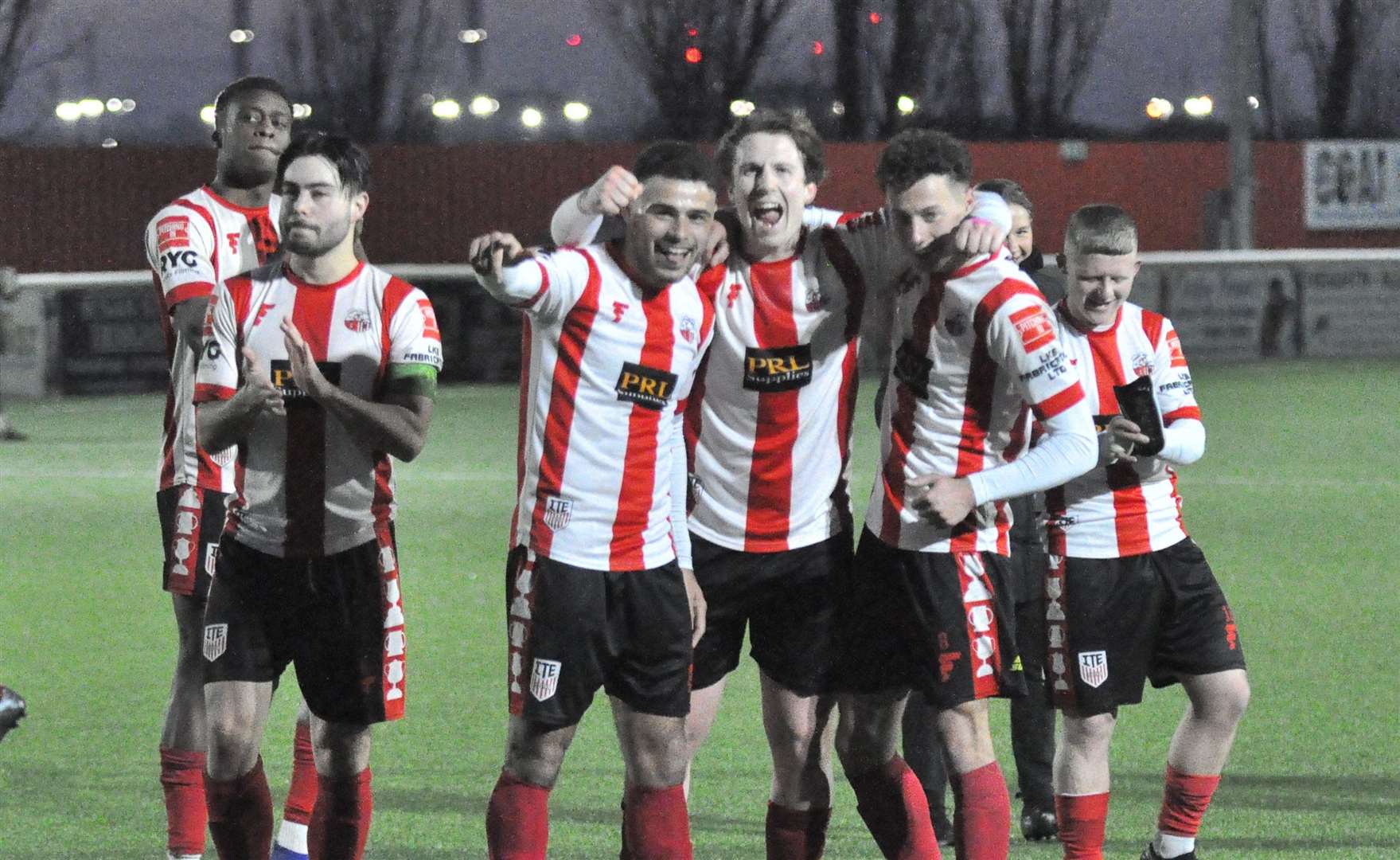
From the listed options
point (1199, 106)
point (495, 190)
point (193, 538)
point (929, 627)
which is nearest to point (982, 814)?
point (929, 627)

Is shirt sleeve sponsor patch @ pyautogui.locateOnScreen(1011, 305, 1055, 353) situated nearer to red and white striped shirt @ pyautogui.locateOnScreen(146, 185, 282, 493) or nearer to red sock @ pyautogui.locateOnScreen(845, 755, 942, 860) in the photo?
red sock @ pyautogui.locateOnScreen(845, 755, 942, 860)

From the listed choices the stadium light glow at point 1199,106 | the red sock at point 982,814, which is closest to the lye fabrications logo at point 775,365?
the red sock at point 982,814

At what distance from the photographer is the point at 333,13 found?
Result: 37.4 metres

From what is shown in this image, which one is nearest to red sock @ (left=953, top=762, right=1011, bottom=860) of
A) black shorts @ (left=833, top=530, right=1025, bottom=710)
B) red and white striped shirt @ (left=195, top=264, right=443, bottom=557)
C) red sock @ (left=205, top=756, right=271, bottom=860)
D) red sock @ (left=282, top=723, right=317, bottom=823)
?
black shorts @ (left=833, top=530, right=1025, bottom=710)

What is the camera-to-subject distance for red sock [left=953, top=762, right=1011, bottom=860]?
4133 millimetres

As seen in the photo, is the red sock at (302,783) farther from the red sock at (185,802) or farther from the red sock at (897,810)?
the red sock at (897,810)

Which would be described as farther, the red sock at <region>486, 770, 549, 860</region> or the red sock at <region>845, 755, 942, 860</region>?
the red sock at <region>845, 755, 942, 860</region>

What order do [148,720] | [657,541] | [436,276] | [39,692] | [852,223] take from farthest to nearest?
[436,276] → [39,692] → [148,720] → [852,223] → [657,541]

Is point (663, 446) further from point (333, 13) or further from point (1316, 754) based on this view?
point (333, 13)

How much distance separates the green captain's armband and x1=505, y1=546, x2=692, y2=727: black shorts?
42 centimetres

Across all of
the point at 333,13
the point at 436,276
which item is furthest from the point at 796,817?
the point at 333,13

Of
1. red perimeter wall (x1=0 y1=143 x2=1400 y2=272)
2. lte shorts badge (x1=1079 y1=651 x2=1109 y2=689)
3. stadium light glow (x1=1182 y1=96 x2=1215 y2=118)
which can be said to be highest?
stadium light glow (x1=1182 y1=96 x2=1215 y2=118)

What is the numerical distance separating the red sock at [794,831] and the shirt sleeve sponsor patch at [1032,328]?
1207mm

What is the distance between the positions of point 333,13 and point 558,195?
10.3 meters
